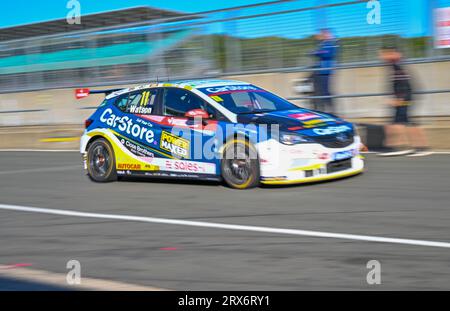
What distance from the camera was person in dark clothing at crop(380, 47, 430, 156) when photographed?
Answer: 1170cm

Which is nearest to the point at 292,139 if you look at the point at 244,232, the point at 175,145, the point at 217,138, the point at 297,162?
the point at 297,162

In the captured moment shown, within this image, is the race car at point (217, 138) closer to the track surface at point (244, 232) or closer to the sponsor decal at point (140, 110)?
the sponsor decal at point (140, 110)

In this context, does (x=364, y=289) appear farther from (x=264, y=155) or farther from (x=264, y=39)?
(x=264, y=39)

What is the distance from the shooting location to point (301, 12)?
14.6m

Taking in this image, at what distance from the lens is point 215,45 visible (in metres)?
16.5

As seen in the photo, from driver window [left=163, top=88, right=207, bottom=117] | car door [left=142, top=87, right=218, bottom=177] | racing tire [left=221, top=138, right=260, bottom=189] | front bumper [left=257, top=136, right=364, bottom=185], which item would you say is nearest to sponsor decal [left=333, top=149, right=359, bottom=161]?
front bumper [left=257, top=136, right=364, bottom=185]

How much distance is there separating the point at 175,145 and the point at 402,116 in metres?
4.35

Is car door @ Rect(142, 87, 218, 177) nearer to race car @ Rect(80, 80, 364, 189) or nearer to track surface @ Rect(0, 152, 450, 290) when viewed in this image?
race car @ Rect(80, 80, 364, 189)

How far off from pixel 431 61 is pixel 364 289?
8946mm

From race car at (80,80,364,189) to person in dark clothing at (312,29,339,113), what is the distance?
3568 mm

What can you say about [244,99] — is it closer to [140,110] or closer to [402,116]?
[140,110]

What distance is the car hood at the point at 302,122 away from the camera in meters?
8.94

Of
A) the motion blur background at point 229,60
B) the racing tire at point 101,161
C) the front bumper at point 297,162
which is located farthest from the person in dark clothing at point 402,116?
the racing tire at point 101,161
